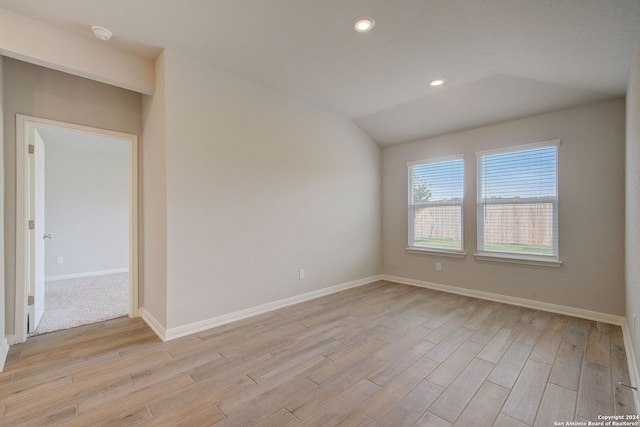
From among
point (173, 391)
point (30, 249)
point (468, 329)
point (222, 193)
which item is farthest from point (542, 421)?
point (30, 249)

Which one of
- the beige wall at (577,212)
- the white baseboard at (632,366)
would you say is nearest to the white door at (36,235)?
the white baseboard at (632,366)

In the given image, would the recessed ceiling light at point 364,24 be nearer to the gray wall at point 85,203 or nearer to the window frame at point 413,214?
the window frame at point 413,214

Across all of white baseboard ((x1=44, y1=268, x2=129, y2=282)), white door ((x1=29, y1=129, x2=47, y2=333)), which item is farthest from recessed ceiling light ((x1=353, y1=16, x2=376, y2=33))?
white baseboard ((x1=44, y1=268, x2=129, y2=282))

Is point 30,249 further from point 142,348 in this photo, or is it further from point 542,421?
point 542,421

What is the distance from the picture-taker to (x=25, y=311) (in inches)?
104

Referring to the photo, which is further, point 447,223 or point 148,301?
point 447,223

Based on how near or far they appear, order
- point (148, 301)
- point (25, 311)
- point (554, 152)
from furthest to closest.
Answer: point (554, 152) < point (148, 301) < point (25, 311)

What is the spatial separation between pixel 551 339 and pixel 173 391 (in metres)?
3.27

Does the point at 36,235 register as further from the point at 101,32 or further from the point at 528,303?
the point at 528,303

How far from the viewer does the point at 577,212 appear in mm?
3268

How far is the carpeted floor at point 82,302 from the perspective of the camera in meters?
A: 3.11

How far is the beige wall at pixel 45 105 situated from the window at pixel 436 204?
4.15 meters

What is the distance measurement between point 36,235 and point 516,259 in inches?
220

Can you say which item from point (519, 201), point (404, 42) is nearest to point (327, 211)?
point (404, 42)
